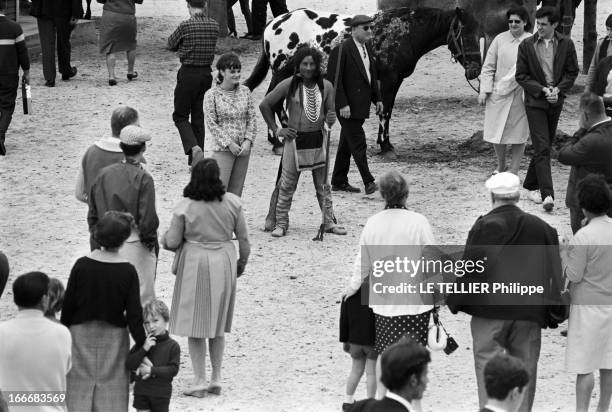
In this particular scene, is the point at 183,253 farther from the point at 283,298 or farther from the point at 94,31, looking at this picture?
the point at 94,31

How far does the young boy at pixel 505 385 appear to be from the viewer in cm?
551

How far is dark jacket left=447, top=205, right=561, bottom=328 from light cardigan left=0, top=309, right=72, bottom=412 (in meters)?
2.32

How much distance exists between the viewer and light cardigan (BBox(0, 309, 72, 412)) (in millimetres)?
6535

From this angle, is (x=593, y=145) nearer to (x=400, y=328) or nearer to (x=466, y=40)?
(x=400, y=328)

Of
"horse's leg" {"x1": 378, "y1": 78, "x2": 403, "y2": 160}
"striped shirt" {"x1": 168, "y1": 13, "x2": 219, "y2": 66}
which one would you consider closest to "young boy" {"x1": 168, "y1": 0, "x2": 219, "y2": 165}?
"striped shirt" {"x1": 168, "y1": 13, "x2": 219, "y2": 66}

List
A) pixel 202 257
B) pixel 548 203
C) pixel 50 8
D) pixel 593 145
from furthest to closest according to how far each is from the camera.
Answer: pixel 50 8
pixel 548 203
pixel 593 145
pixel 202 257

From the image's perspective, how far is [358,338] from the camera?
25.7ft

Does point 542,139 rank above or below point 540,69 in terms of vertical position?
below

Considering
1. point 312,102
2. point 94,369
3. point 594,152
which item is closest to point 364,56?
point 312,102

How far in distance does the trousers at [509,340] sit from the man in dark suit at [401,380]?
205 centimetres

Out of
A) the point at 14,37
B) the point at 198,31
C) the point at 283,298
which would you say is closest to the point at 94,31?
the point at 14,37

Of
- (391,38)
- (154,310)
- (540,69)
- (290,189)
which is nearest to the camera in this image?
(154,310)

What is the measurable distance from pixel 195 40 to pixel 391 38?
8.89 ft

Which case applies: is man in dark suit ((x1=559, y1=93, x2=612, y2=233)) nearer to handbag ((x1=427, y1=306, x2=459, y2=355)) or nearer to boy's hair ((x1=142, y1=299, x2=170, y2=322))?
handbag ((x1=427, y1=306, x2=459, y2=355))
